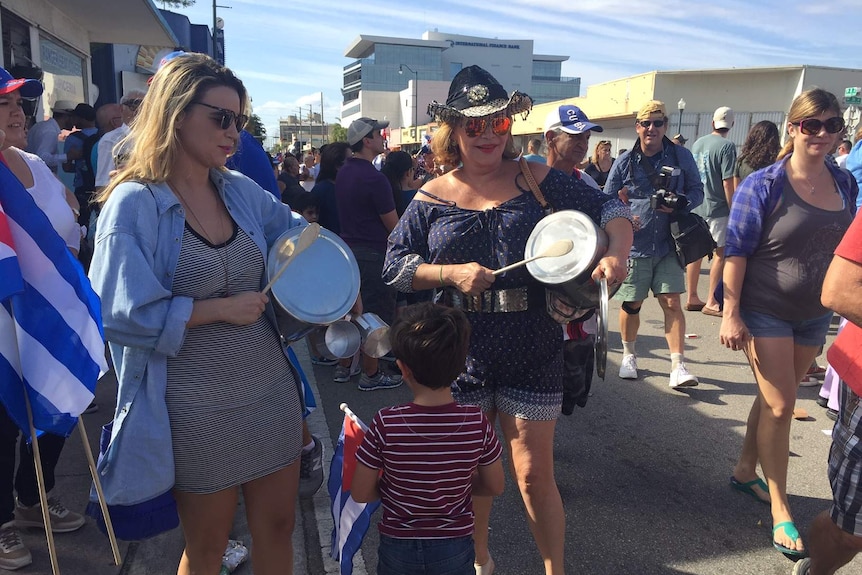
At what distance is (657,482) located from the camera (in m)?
3.53

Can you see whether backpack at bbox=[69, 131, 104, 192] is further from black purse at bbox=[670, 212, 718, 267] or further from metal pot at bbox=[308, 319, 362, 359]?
black purse at bbox=[670, 212, 718, 267]

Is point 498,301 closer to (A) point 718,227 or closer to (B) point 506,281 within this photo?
(B) point 506,281

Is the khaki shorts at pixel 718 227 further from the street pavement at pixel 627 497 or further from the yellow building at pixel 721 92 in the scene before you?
the yellow building at pixel 721 92

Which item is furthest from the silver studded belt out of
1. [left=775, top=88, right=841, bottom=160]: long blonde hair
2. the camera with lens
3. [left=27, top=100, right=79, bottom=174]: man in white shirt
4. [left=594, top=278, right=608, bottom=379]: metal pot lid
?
[left=27, top=100, right=79, bottom=174]: man in white shirt

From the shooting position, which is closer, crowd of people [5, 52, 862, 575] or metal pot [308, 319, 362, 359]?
crowd of people [5, 52, 862, 575]

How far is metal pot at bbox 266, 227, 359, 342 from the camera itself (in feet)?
6.73

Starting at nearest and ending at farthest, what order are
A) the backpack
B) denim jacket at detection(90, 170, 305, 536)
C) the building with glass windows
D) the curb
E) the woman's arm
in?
1. denim jacket at detection(90, 170, 305, 536)
2. the curb
3. the woman's arm
4. the backpack
5. the building with glass windows

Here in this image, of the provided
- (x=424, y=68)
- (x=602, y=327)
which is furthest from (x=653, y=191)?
(x=424, y=68)

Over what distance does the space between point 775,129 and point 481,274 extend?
5.57m

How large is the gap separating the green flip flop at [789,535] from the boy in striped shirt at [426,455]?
173cm

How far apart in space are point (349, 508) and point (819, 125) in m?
2.65

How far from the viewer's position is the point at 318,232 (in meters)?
2.08

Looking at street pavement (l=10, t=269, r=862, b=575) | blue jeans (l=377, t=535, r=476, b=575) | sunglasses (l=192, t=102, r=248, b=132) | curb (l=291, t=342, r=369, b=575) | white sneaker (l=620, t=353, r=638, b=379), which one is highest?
sunglasses (l=192, t=102, r=248, b=132)

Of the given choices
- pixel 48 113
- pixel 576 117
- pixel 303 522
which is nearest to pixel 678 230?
pixel 576 117
